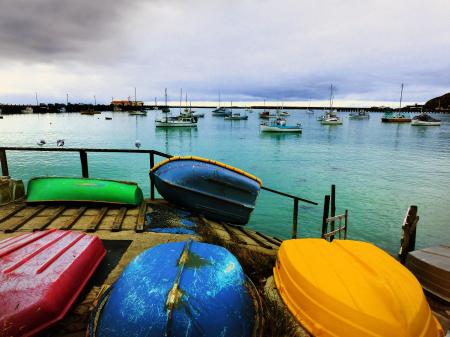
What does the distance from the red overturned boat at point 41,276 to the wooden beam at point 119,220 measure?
1415 mm

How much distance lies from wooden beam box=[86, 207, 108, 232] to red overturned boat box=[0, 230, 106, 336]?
1329 mm

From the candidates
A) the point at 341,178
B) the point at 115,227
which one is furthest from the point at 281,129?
the point at 115,227

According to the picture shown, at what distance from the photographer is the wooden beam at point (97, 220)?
19.0 feet

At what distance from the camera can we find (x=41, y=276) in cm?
323

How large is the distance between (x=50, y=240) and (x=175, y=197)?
357cm

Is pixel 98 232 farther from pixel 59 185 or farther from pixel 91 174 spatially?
pixel 91 174

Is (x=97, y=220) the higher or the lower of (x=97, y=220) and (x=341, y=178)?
the higher

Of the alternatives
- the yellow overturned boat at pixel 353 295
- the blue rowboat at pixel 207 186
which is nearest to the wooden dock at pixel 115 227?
the blue rowboat at pixel 207 186

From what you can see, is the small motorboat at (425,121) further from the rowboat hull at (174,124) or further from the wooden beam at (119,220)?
the wooden beam at (119,220)

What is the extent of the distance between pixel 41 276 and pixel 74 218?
10.6 ft

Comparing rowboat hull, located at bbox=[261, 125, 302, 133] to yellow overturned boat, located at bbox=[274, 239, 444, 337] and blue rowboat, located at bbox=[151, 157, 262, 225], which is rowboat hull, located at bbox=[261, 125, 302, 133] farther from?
yellow overturned boat, located at bbox=[274, 239, 444, 337]

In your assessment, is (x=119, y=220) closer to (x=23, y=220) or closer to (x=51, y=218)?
(x=51, y=218)

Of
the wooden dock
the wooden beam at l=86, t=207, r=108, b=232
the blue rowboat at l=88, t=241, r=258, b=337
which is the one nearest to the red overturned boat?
the wooden dock

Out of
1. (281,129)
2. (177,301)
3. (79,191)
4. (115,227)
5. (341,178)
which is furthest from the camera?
(281,129)
